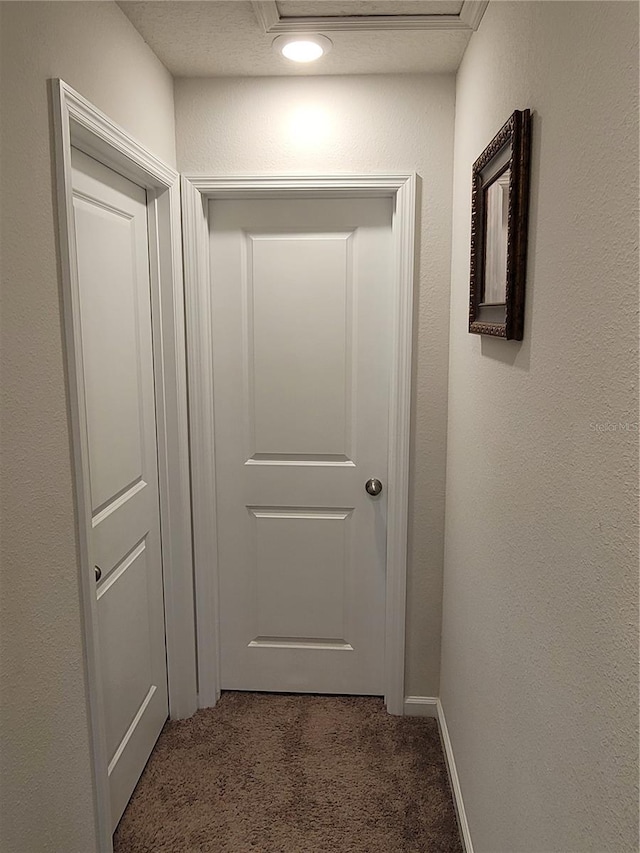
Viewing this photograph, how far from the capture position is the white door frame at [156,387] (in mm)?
1395

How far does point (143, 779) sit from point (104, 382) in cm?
137

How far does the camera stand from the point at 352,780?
6.98 feet

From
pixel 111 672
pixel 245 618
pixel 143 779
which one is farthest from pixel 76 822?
pixel 245 618

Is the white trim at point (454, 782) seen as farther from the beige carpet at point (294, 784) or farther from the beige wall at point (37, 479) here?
the beige wall at point (37, 479)

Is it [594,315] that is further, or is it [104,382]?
[104,382]

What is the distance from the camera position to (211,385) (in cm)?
239

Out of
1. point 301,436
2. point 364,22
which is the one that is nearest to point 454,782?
point 301,436

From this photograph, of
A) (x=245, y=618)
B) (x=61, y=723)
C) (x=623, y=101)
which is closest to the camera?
(x=623, y=101)

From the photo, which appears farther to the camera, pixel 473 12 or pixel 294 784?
pixel 294 784

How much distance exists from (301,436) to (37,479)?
4.08 feet

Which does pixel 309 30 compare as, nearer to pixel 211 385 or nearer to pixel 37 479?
pixel 211 385

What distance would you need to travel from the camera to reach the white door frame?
4.58 ft

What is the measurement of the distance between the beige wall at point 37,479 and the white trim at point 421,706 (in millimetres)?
1303

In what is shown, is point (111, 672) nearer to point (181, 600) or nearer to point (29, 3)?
point (181, 600)
